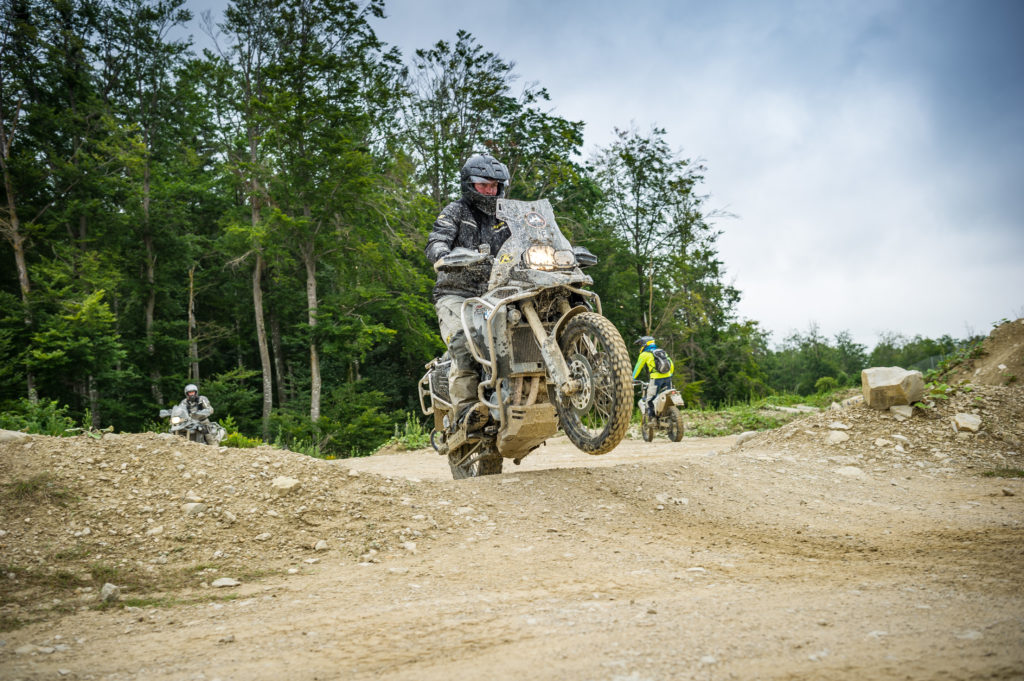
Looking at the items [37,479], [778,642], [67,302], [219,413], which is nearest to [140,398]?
[219,413]

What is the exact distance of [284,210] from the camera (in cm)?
2392

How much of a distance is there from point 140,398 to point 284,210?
31.7 feet

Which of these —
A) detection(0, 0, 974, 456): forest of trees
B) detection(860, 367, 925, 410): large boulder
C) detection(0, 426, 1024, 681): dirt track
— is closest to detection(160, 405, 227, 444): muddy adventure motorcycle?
detection(0, 0, 974, 456): forest of trees

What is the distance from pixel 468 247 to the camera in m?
7.09

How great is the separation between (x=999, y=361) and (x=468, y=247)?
1010 cm

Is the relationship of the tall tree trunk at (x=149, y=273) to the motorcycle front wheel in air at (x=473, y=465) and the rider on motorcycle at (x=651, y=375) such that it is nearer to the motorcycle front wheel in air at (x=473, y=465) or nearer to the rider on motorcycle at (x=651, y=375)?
the rider on motorcycle at (x=651, y=375)

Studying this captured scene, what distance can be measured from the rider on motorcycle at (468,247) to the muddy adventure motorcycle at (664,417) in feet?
21.2

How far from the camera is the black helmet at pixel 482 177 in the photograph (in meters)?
6.97

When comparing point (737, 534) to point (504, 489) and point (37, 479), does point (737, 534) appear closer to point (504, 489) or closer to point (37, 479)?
point (504, 489)

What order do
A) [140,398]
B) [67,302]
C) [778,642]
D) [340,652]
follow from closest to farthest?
[778,642] → [340,652] → [67,302] → [140,398]

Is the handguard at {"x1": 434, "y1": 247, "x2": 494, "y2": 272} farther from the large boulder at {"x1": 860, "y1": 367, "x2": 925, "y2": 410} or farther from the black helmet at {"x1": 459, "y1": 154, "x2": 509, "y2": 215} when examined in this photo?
the large boulder at {"x1": 860, "y1": 367, "x2": 925, "y2": 410}

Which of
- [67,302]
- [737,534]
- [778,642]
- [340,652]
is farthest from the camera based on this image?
[67,302]

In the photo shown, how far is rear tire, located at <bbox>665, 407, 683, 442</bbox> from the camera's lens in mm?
13117

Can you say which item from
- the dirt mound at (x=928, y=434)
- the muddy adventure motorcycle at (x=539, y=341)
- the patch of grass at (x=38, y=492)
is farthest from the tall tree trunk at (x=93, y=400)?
the dirt mound at (x=928, y=434)
